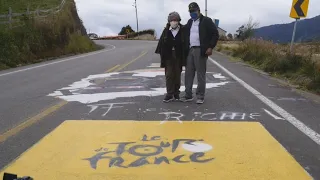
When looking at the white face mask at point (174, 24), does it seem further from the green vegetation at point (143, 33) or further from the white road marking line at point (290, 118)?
the green vegetation at point (143, 33)

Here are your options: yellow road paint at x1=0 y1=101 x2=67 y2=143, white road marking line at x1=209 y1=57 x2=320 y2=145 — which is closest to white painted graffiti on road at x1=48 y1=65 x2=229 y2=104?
yellow road paint at x1=0 y1=101 x2=67 y2=143

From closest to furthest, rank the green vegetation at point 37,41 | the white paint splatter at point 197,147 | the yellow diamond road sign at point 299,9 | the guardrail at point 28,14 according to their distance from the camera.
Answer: the white paint splatter at point 197,147 < the yellow diamond road sign at point 299,9 < the green vegetation at point 37,41 < the guardrail at point 28,14

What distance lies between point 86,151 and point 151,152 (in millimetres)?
729

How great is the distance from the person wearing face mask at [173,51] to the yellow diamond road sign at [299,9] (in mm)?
6330

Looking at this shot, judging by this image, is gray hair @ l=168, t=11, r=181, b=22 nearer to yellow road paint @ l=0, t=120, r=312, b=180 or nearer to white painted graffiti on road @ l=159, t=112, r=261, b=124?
white painted graffiti on road @ l=159, t=112, r=261, b=124

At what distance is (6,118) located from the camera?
6.17m

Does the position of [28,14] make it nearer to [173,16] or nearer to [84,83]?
[84,83]

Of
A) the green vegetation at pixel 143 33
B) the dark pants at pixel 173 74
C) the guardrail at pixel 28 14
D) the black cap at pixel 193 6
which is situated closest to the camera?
the black cap at pixel 193 6

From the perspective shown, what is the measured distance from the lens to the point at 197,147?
470 cm

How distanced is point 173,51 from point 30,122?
2919mm

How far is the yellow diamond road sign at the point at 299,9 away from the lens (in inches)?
490

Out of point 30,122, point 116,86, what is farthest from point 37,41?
point 30,122

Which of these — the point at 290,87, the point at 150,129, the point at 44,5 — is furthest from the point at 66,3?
the point at 150,129

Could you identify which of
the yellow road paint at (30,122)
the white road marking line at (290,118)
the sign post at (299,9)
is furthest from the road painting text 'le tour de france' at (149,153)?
the sign post at (299,9)
